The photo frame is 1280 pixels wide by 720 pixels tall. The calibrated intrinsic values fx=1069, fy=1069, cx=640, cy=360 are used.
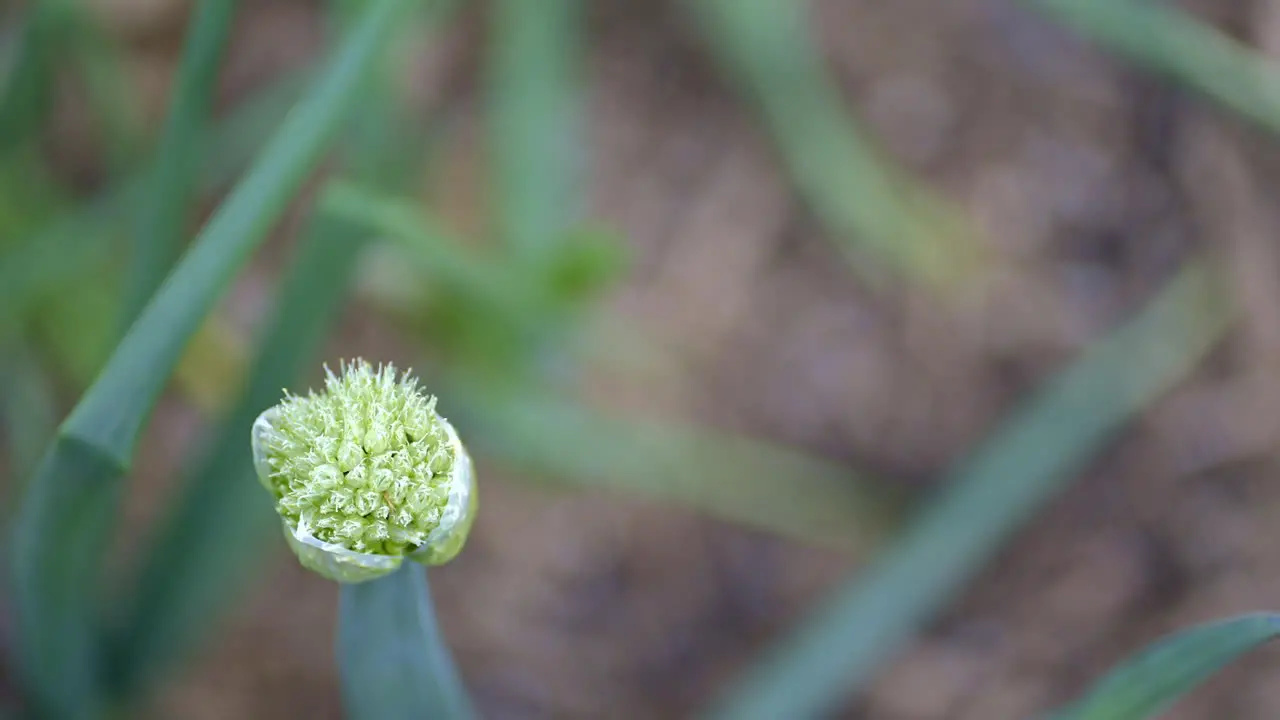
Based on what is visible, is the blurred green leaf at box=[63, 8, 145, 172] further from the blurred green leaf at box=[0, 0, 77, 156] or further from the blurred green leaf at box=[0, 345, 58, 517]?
the blurred green leaf at box=[0, 345, 58, 517]

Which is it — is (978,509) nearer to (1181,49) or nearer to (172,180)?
(1181,49)

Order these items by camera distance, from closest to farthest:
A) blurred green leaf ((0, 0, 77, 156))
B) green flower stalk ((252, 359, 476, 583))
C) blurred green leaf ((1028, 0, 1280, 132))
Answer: green flower stalk ((252, 359, 476, 583)) → blurred green leaf ((0, 0, 77, 156)) → blurred green leaf ((1028, 0, 1280, 132))

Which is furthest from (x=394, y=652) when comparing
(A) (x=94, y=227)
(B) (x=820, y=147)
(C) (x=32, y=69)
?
(B) (x=820, y=147)

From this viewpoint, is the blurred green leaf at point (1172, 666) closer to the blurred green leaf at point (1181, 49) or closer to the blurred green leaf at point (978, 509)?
the blurred green leaf at point (978, 509)

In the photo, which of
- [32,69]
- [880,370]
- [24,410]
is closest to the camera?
[32,69]

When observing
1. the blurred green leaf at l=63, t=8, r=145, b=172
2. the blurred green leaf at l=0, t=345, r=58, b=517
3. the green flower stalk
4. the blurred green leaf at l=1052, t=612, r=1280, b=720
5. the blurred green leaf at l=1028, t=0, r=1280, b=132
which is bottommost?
the blurred green leaf at l=1052, t=612, r=1280, b=720

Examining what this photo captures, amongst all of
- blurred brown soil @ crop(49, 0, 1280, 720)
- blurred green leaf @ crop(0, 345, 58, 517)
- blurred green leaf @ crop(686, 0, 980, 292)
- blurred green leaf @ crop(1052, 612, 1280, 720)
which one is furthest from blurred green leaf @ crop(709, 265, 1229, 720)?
blurred green leaf @ crop(0, 345, 58, 517)

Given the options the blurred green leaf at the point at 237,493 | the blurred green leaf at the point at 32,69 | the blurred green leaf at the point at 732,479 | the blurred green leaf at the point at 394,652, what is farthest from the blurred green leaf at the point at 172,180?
the blurred green leaf at the point at 732,479
